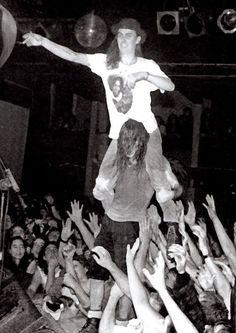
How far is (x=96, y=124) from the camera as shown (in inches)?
261

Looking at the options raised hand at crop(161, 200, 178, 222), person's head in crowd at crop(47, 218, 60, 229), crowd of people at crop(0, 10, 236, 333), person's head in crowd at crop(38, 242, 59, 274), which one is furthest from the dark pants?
person's head in crowd at crop(47, 218, 60, 229)

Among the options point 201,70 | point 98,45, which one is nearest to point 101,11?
point 98,45

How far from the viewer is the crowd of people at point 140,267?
382 cm

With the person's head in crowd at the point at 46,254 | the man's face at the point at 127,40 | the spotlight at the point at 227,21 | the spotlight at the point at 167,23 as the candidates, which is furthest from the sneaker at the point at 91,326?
the spotlight at the point at 227,21

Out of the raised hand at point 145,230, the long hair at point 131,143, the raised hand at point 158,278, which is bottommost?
the raised hand at point 158,278

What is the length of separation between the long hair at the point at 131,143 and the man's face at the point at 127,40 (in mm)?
574

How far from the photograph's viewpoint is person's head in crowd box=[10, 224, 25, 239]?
6.31 meters

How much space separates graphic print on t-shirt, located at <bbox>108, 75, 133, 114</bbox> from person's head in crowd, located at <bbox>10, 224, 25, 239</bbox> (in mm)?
1759

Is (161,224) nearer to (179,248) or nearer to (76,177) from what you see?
(179,248)

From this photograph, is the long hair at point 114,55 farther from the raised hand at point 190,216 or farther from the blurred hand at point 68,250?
the blurred hand at point 68,250

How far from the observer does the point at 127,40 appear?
530 centimetres

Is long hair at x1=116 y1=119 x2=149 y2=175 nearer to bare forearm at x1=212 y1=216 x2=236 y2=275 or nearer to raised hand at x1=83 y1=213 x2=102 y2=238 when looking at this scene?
raised hand at x1=83 y1=213 x2=102 y2=238

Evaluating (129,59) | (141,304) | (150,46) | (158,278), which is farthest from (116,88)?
(158,278)

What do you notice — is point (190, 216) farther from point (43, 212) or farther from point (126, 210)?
point (43, 212)
